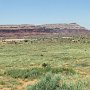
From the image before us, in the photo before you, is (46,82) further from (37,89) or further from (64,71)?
(64,71)

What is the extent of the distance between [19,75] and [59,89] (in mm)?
A: 8200

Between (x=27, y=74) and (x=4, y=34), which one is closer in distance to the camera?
(x=27, y=74)

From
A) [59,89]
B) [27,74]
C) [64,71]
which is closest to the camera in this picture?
[59,89]

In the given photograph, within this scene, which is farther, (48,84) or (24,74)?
(24,74)

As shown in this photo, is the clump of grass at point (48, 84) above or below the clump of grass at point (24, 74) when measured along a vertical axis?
above

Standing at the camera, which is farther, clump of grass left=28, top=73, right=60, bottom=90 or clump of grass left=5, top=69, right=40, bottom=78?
clump of grass left=5, top=69, right=40, bottom=78

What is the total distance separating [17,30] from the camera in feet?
558

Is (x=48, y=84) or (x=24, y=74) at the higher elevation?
(x=48, y=84)

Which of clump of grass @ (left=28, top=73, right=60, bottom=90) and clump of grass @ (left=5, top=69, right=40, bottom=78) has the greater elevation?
clump of grass @ (left=28, top=73, right=60, bottom=90)

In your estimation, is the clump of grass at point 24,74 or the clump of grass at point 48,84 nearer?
the clump of grass at point 48,84

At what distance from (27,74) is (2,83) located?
134 inches

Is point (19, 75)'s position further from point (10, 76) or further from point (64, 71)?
point (64, 71)

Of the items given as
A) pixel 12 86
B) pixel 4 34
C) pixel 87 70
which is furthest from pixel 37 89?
pixel 4 34

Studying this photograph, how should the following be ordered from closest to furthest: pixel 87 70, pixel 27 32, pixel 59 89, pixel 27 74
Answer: pixel 59 89 < pixel 27 74 < pixel 87 70 < pixel 27 32
